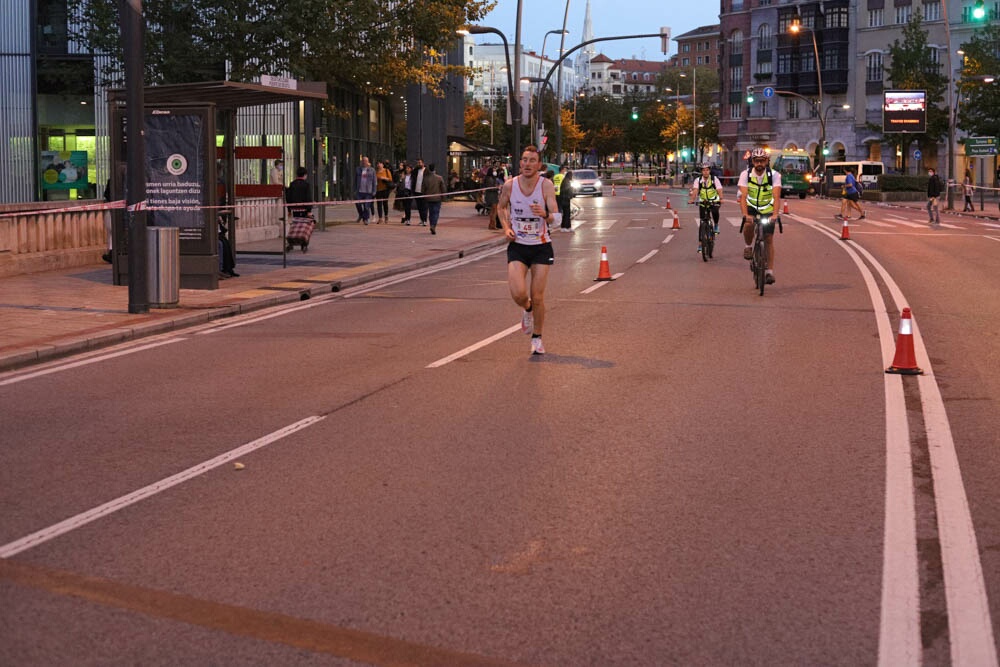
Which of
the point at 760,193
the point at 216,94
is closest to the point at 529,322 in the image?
the point at 760,193

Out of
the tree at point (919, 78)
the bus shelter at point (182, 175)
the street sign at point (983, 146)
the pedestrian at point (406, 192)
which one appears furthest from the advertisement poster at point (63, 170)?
the tree at point (919, 78)

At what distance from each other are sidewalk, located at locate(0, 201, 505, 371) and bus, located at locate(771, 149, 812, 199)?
44.4 metres

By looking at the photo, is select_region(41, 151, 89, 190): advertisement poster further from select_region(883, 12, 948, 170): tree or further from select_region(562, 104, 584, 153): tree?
select_region(562, 104, 584, 153): tree

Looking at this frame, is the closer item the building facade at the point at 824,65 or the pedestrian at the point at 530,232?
the pedestrian at the point at 530,232

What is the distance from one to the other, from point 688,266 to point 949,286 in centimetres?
486

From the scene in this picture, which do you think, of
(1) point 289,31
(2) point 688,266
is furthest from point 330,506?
(1) point 289,31

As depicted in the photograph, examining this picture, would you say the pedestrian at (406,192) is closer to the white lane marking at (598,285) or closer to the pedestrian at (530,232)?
the white lane marking at (598,285)

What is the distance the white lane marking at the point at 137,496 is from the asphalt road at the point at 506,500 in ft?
0.06

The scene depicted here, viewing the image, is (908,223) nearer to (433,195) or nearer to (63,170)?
(433,195)

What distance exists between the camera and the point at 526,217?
454 inches

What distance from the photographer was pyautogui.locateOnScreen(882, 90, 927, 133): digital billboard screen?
245 ft

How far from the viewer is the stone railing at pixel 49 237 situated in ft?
63.9

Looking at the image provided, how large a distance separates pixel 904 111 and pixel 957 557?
2919 inches

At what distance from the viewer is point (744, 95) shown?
114 metres
